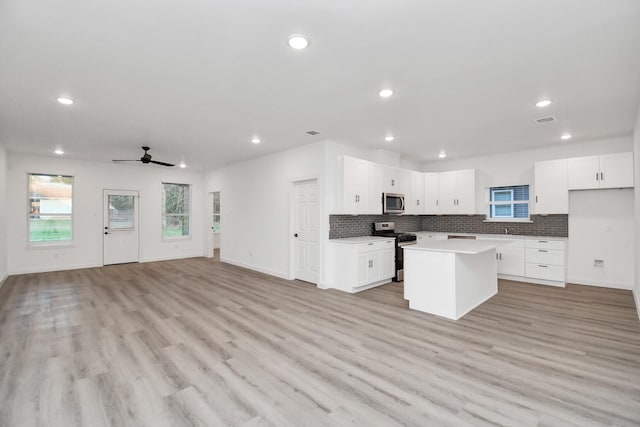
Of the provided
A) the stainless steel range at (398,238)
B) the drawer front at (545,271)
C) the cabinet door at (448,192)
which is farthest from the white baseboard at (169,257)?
the drawer front at (545,271)

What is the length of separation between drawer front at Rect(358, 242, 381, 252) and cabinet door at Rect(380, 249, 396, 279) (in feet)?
0.78

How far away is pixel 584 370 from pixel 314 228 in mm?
4045

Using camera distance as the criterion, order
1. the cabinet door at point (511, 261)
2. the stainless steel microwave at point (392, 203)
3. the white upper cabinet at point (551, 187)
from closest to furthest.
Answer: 1. the white upper cabinet at point (551, 187)
2. the cabinet door at point (511, 261)
3. the stainless steel microwave at point (392, 203)

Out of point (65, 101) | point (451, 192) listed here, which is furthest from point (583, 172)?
point (65, 101)

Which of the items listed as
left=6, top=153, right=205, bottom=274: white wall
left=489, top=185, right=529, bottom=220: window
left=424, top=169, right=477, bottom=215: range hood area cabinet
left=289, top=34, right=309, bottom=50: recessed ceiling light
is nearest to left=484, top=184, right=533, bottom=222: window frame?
left=489, top=185, right=529, bottom=220: window

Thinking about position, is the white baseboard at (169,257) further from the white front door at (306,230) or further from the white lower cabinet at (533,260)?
the white lower cabinet at (533,260)

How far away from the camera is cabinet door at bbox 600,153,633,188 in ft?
16.4

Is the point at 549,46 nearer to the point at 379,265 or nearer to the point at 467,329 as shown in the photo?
the point at 467,329

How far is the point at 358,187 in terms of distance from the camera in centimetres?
554

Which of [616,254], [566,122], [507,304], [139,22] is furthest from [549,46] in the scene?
[616,254]

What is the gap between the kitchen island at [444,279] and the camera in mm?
3840

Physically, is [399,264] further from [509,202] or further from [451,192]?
[509,202]

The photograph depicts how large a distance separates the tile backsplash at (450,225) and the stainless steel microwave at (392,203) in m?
0.49

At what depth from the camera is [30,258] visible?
22.4ft
